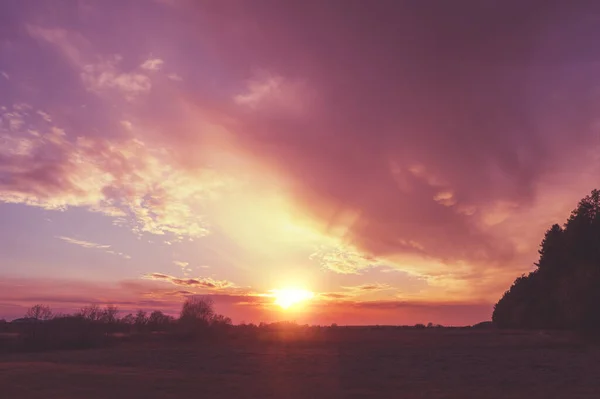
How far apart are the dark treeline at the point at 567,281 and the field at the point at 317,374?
44.3 feet

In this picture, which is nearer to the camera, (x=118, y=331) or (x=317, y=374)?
(x=317, y=374)

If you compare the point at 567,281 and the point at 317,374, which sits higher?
the point at 567,281

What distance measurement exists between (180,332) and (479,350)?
136 ft

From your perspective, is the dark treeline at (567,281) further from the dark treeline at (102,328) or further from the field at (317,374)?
the dark treeline at (102,328)

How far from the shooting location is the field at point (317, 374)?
23.7m

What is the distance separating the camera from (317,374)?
30.6 m

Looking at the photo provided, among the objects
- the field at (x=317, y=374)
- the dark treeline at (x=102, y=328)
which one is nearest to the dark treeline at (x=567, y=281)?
the field at (x=317, y=374)

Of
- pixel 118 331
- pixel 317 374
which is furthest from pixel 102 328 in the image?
pixel 317 374

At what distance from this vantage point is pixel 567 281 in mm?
60188

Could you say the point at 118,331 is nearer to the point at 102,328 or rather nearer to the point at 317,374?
the point at 102,328

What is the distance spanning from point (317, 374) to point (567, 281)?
4230 cm

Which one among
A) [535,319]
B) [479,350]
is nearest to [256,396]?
[479,350]

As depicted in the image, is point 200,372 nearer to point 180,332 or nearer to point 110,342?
point 110,342

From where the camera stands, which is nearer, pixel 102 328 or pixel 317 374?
pixel 317 374
